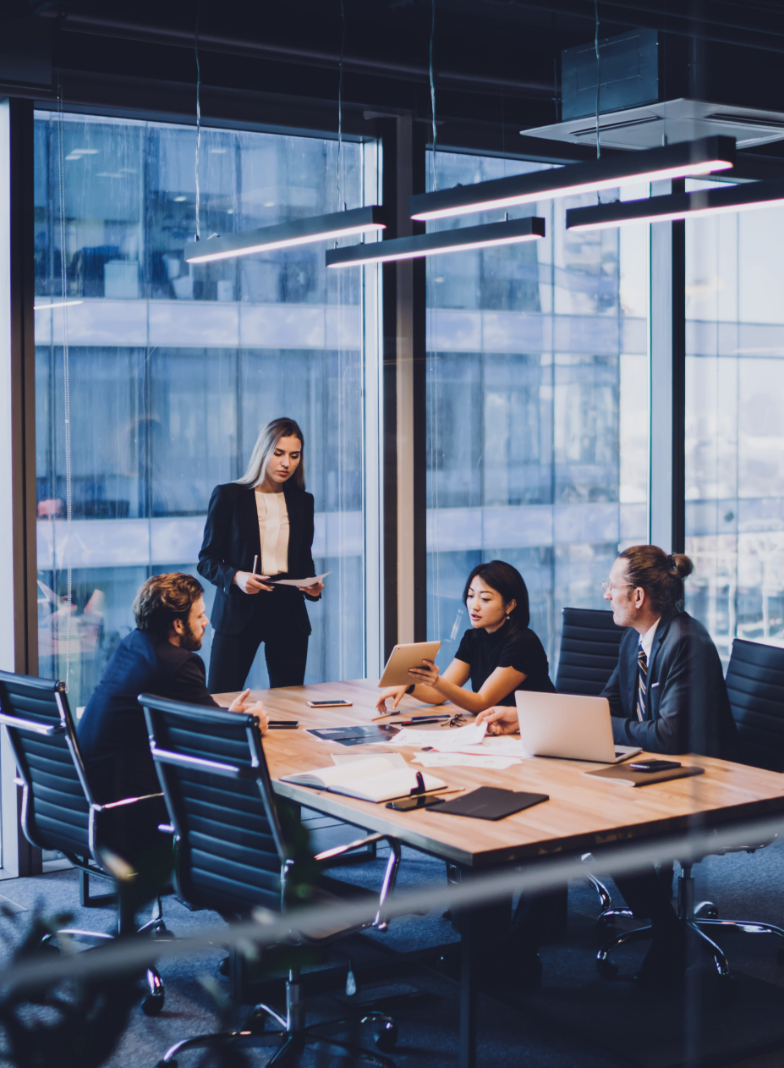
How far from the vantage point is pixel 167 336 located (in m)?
3.10

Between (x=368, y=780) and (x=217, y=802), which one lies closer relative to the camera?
(x=217, y=802)

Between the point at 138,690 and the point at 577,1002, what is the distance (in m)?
1.44

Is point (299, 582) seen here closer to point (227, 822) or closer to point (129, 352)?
point (129, 352)

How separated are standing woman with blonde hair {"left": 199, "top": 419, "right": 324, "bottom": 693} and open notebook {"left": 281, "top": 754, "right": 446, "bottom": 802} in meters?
1.56

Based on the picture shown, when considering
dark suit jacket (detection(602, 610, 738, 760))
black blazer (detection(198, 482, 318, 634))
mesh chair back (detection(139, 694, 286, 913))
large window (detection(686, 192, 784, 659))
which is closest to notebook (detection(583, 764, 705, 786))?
dark suit jacket (detection(602, 610, 738, 760))

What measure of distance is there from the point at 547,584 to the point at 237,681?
1502 millimetres

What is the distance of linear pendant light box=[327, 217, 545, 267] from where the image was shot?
3539mm

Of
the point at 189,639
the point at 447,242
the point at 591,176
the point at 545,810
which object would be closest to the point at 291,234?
the point at 447,242

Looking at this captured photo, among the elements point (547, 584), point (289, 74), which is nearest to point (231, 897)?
point (547, 584)

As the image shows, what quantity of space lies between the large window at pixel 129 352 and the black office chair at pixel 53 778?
782 millimetres

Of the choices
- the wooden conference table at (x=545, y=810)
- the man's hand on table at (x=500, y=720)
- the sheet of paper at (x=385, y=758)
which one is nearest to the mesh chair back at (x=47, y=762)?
the wooden conference table at (x=545, y=810)

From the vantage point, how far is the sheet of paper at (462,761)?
2.93 metres

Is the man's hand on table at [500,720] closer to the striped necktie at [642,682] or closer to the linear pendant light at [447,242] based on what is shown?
the striped necktie at [642,682]

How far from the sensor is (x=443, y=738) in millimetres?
3242
